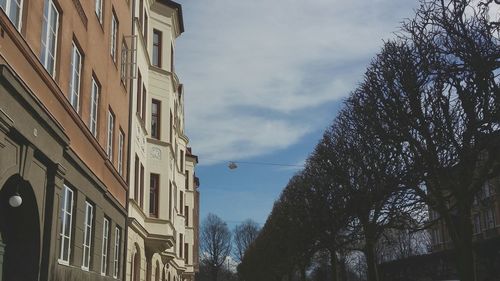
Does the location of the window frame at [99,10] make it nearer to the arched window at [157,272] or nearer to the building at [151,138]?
the building at [151,138]

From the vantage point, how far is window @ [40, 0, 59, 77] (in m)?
12.3

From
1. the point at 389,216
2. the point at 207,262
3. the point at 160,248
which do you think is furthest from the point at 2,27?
the point at 207,262

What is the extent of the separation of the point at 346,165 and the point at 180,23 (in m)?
12.0

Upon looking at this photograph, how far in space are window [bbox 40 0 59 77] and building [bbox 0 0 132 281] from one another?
20mm

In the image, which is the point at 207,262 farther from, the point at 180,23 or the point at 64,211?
the point at 64,211

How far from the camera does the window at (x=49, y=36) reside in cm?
1227

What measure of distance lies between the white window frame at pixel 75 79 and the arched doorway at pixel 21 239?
3.51 m

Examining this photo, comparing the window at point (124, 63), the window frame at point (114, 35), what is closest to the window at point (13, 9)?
the window frame at point (114, 35)

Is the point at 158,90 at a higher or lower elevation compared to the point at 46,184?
higher

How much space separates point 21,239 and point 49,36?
13.7 ft

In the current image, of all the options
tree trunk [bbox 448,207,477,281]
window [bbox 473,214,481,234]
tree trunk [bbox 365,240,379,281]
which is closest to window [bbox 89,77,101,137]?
tree trunk [bbox 448,207,477,281]

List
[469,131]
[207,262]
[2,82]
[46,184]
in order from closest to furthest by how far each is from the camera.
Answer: [2,82] < [46,184] < [469,131] < [207,262]

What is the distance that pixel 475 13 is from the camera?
15.9 metres

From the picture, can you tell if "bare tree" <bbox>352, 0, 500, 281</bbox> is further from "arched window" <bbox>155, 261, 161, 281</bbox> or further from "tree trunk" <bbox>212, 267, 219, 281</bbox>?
"tree trunk" <bbox>212, 267, 219, 281</bbox>
